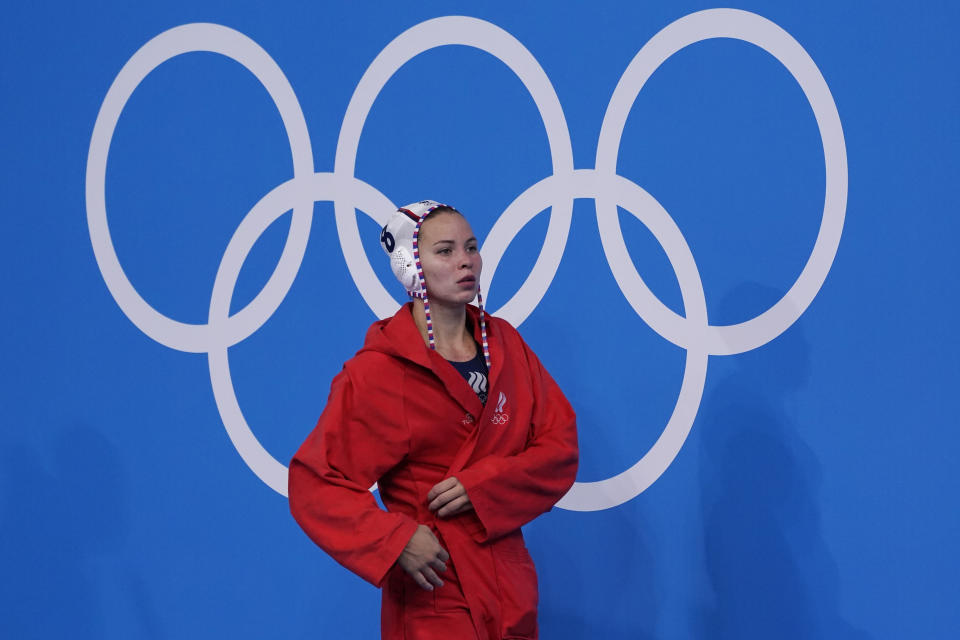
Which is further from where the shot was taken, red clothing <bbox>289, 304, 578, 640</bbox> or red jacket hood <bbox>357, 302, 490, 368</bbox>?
red jacket hood <bbox>357, 302, 490, 368</bbox>

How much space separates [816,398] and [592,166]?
1093 millimetres

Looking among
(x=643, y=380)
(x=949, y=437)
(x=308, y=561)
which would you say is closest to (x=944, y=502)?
(x=949, y=437)

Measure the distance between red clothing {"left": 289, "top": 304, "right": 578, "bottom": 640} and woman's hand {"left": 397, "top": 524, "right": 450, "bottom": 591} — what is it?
0.09 feet

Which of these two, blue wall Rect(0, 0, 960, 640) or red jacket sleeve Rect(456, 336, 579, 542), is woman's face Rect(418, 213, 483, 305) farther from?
blue wall Rect(0, 0, 960, 640)

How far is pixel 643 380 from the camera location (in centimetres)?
357

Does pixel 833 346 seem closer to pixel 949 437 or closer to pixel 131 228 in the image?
pixel 949 437

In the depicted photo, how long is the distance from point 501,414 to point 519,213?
128cm

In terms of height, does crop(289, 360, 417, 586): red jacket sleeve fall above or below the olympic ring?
below

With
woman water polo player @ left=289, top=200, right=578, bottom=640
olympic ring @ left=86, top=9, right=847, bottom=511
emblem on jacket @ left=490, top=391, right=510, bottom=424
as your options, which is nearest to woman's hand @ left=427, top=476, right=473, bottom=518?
woman water polo player @ left=289, top=200, right=578, bottom=640

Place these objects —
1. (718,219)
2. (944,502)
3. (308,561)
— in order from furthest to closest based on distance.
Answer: (308,561)
(718,219)
(944,502)

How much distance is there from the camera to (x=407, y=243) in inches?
105

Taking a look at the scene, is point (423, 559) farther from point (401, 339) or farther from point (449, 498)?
point (401, 339)

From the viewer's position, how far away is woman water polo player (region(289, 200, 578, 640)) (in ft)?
7.98

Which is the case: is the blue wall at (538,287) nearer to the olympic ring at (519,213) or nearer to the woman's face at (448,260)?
the olympic ring at (519,213)
